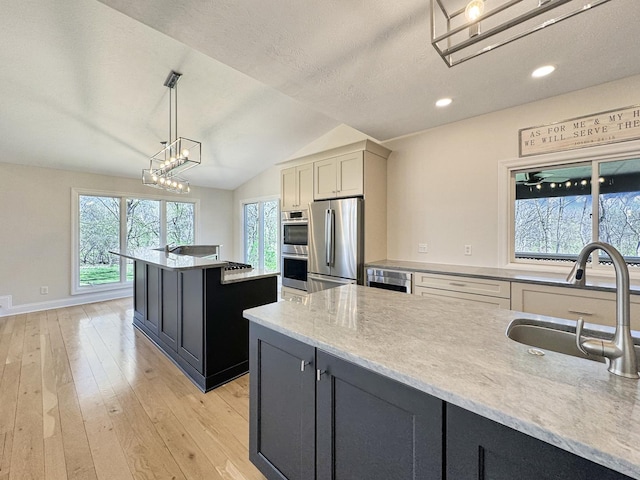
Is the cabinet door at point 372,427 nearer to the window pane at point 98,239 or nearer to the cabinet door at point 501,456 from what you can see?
the cabinet door at point 501,456

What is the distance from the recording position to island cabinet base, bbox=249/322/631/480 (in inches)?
26.0

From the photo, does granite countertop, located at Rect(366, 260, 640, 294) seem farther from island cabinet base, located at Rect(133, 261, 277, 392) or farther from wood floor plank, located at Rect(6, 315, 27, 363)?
wood floor plank, located at Rect(6, 315, 27, 363)

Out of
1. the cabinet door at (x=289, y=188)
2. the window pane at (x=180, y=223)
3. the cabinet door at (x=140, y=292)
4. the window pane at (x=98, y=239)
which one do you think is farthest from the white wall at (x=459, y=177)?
the window pane at (x=98, y=239)

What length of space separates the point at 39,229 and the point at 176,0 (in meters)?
4.84

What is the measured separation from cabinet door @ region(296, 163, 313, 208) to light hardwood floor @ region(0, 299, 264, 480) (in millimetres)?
2336

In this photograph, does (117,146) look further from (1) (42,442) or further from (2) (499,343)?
(2) (499,343)

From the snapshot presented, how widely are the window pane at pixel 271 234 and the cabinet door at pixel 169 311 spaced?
2.65 metres

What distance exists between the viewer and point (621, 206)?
2.39 metres

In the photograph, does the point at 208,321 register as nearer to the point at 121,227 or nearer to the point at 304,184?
the point at 304,184

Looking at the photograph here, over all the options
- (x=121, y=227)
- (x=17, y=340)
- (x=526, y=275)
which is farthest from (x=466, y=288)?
(x=121, y=227)

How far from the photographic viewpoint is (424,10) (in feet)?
5.19

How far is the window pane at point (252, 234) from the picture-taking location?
6094 millimetres

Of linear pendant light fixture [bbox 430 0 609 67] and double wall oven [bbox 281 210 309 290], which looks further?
double wall oven [bbox 281 210 309 290]

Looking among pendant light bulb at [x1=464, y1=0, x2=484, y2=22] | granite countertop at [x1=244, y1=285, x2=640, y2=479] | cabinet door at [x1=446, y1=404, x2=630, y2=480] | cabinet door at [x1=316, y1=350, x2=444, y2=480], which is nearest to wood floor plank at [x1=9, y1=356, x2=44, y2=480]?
granite countertop at [x1=244, y1=285, x2=640, y2=479]
